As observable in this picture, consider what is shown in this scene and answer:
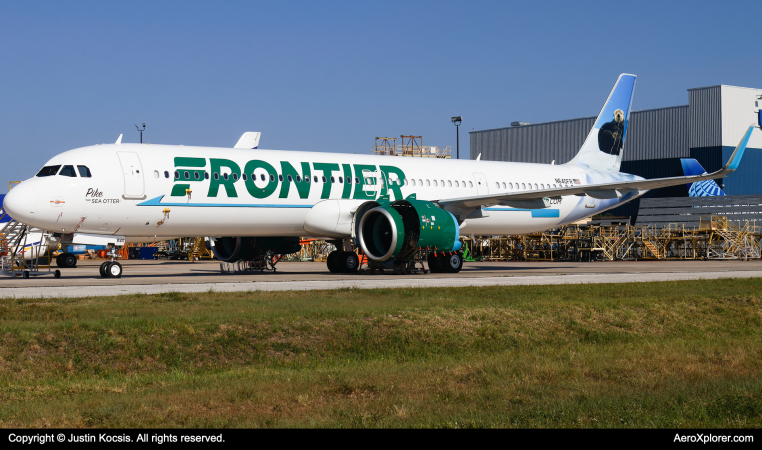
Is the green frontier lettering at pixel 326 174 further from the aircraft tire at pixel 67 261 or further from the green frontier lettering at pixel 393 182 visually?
the aircraft tire at pixel 67 261

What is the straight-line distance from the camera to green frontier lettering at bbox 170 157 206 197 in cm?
2366

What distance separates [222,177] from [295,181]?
2.68 metres

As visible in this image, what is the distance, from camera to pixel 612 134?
3647cm

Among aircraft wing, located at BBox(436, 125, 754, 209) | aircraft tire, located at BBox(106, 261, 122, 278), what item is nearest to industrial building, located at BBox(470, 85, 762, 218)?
aircraft wing, located at BBox(436, 125, 754, 209)

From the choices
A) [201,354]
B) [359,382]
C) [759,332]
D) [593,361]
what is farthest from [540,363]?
[759,332]

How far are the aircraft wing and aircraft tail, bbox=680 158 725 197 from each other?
3395cm

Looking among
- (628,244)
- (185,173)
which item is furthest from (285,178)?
(628,244)

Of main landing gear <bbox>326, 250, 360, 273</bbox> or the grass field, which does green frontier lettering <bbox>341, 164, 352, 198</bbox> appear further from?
the grass field

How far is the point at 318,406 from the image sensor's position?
7926mm

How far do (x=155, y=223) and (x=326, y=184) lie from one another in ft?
19.8

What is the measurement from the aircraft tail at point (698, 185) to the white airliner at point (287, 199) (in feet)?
103

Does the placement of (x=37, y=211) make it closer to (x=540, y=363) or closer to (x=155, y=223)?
(x=155, y=223)

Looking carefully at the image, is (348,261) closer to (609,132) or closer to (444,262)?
(444,262)

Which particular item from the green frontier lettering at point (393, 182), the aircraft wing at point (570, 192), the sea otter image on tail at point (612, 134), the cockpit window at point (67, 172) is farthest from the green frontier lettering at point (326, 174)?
the sea otter image on tail at point (612, 134)
